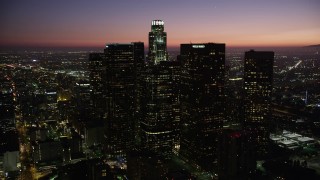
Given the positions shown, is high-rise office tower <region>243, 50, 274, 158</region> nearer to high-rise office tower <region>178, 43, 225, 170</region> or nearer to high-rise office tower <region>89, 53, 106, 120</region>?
high-rise office tower <region>178, 43, 225, 170</region>

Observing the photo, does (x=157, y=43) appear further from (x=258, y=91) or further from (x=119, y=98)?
(x=258, y=91)

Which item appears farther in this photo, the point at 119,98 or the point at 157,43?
the point at 157,43

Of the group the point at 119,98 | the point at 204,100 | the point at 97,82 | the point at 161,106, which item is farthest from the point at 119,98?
the point at 204,100

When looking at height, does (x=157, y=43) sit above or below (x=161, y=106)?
above

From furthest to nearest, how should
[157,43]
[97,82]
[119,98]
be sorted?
[97,82] < [157,43] < [119,98]

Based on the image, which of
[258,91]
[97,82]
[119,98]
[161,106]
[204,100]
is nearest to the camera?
[204,100]

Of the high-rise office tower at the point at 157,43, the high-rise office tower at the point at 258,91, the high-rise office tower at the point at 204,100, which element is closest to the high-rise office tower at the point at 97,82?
the high-rise office tower at the point at 157,43

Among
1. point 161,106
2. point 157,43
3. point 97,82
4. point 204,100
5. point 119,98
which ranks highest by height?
point 157,43

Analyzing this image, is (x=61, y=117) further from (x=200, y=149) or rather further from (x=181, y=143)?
(x=200, y=149)
